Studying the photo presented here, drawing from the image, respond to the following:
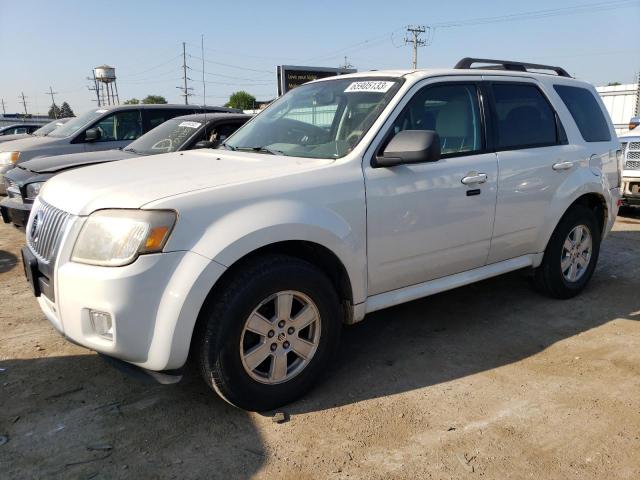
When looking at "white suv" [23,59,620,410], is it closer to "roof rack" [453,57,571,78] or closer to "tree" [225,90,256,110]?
"roof rack" [453,57,571,78]

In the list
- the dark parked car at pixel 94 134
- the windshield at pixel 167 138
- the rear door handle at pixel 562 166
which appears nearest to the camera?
the rear door handle at pixel 562 166

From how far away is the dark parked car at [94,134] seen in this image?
26.5ft

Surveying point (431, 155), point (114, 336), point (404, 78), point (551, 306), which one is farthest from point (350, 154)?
point (551, 306)

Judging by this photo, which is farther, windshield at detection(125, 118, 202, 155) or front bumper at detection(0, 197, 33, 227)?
windshield at detection(125, 118, 202, 155)

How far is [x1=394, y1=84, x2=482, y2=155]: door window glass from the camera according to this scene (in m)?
3.54

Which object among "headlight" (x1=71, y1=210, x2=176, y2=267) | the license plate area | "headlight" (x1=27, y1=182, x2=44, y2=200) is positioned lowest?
the license plate area

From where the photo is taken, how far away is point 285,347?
9.71ft

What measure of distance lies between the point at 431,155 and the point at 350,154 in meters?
0.48

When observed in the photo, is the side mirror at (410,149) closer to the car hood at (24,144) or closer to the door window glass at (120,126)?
the door window glass at (120,126)

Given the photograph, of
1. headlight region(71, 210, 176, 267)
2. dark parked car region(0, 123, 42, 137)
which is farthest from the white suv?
dark parked car region(0, 123, 42, 137)

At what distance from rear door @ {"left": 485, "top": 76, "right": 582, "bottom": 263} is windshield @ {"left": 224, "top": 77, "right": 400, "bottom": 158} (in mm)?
1033

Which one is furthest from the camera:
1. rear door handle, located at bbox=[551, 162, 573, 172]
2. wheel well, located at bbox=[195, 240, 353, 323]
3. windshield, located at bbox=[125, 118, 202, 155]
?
windshield, located at bbox=[125, 118, 202, 155]

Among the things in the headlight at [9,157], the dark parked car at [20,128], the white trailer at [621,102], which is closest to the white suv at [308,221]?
the headlight at [9,157]

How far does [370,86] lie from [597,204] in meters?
2.61
